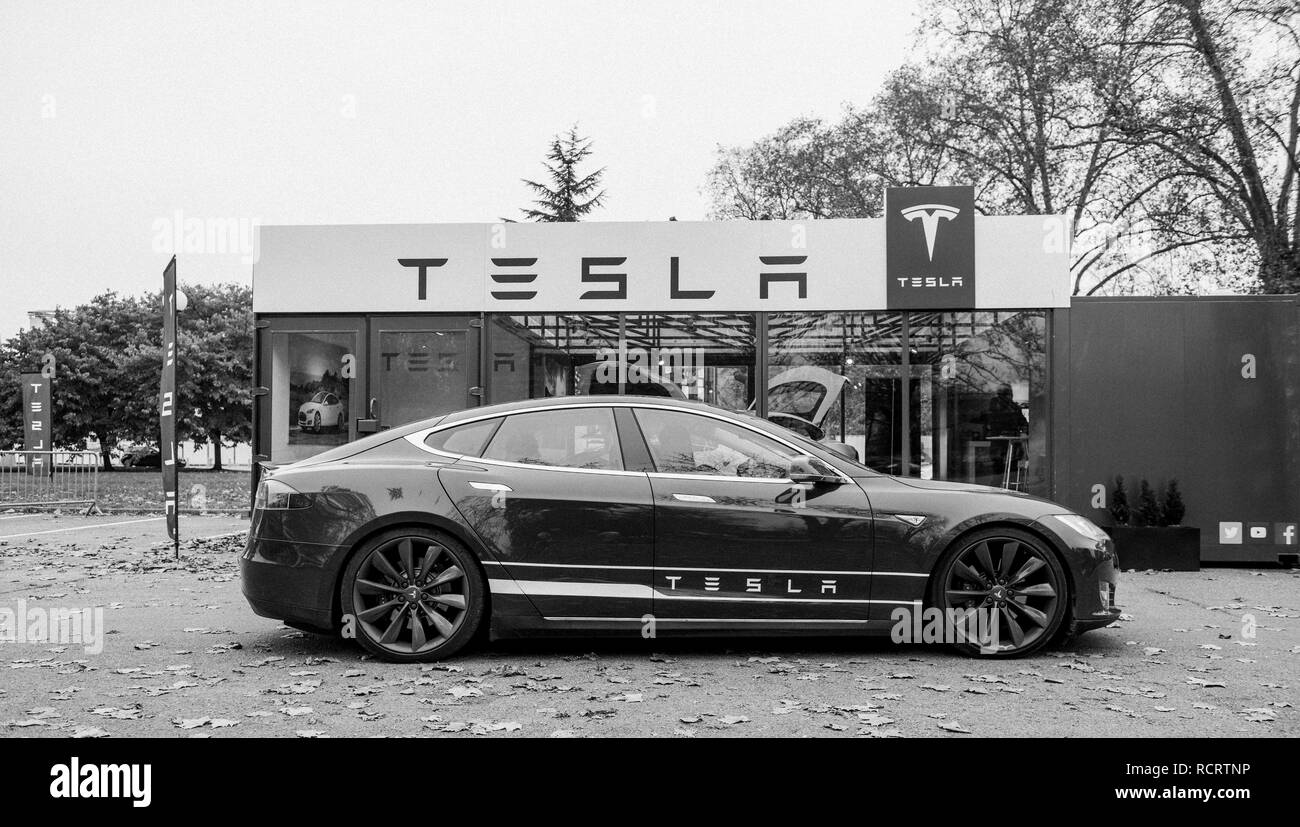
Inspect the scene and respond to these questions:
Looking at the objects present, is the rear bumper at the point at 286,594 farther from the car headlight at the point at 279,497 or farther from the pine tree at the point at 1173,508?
the pine tree at the point at 1173,508

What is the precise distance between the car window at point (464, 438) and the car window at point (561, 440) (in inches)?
2.1

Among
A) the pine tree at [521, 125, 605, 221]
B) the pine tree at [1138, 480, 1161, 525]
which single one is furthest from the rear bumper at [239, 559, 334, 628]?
the pine tree at [521, 125, 605, 221]

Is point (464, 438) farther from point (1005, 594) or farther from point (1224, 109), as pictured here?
point (1224, 109)

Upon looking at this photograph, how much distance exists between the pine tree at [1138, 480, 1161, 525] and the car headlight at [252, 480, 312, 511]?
841 cm

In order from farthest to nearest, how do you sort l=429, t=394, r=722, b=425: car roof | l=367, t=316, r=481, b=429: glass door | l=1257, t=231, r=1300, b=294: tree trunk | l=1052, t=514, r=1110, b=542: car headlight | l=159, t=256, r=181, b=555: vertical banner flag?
l=1257, t=231, r=1300, b=294: tree trunk → l=367, t=316, r=481, b=429: glass door → l=159, t=256, r=181, b=555: vertical banner flag → l=429, t=394, r=722, b=425: car roof → l=1052, t=514, r=1110, b=542: car headlight

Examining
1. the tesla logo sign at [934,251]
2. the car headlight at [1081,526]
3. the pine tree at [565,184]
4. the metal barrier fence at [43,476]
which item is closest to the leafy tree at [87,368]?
the pine tree at [565,184]

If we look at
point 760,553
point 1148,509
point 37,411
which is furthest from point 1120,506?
point 37,411

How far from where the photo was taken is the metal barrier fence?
55.3ft

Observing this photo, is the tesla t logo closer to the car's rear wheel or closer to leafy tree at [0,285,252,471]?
the car's rear wheel

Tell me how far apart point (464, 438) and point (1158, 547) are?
25.3 feet

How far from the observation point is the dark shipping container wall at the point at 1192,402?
34.7ft

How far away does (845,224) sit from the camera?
1052 centimetres

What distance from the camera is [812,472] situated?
5.61 metres
